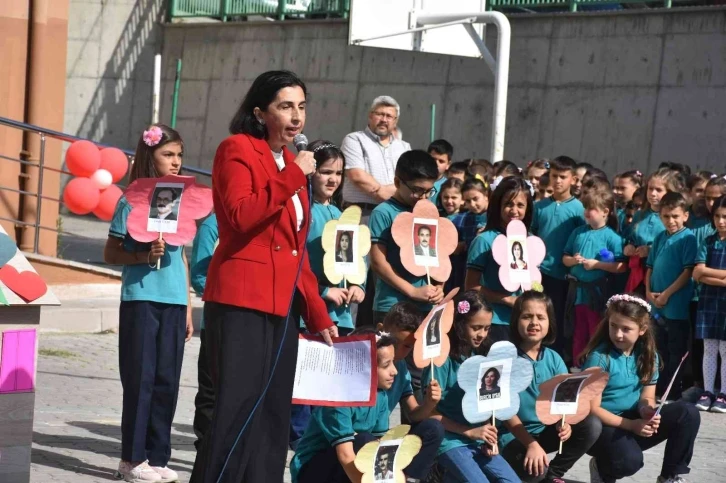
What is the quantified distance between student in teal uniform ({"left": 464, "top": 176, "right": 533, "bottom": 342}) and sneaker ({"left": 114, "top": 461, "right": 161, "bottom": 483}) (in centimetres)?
248

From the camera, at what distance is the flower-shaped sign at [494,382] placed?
589 centimetres

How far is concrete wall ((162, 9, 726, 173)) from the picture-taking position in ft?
46.9

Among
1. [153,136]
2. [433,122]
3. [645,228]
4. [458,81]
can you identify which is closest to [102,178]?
[645,228]

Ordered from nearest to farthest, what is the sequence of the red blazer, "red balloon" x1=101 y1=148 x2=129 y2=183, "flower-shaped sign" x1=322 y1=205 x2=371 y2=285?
the red blazer, "flower-shaped sign" x1=322 y1=205 x2=371 y2=285, "red balloon" x1=101 y1=148 x2=129 y2=183

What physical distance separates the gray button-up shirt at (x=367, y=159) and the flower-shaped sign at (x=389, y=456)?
11.5 ft

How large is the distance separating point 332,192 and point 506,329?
4.35 ft

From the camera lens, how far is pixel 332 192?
718 cm

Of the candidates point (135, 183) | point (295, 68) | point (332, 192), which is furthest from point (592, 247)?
point (295, 68)

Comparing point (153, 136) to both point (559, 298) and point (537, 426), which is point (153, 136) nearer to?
point (537, 426)

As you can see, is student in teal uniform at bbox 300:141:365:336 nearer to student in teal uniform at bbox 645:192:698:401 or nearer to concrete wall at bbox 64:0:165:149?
student in teal uniform at bbox 645:192:698:401

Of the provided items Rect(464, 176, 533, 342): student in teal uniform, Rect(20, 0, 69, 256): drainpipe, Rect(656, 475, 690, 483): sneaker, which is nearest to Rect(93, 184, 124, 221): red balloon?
Rect(20, 0, 69, 256): drainpipe

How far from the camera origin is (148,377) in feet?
20.2

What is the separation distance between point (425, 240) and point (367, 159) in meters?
1.88

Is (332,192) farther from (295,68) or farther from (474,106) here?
(295,68)
